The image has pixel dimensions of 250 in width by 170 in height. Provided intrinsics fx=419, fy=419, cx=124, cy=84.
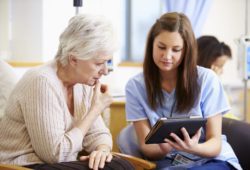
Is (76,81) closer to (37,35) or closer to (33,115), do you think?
(33,115)

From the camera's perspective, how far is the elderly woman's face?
1.67m

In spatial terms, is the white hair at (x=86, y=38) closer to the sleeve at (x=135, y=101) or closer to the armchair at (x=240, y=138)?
the sleeve at (x=135, y=101)

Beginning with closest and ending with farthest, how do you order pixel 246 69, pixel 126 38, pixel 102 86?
pixel 102 86 → pixel 246 69 → pixel 126 38

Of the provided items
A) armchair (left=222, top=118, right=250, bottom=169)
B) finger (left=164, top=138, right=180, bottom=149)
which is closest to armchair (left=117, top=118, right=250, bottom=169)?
armchair (left=222, top=118, right=250, bottom=169)

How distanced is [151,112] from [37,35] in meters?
1.73

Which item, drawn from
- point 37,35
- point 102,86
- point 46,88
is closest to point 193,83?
point 102,86

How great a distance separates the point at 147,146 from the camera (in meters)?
1.94

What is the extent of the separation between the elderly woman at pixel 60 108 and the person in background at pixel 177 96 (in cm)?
28

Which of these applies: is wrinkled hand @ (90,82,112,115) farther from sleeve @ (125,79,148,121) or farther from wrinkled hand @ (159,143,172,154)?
wrinkled hand @ (159,143,172,154)

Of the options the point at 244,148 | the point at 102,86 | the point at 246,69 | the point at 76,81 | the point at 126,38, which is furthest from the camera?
the point at 126,38

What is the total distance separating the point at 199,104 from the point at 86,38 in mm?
645

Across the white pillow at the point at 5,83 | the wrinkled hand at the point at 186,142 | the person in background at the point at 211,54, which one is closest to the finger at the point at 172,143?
the wrinkled hand at the point at 186,142

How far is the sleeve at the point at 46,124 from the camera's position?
1.58 m

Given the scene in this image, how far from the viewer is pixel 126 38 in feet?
14.0
